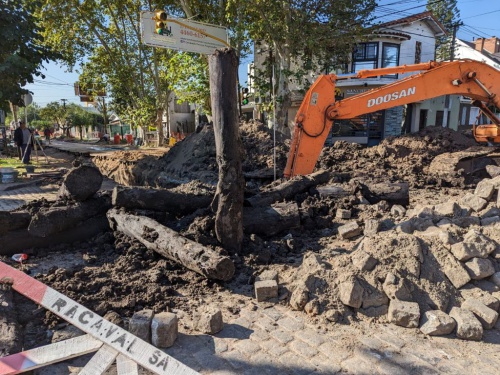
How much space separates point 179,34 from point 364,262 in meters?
9.25

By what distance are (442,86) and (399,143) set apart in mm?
3343

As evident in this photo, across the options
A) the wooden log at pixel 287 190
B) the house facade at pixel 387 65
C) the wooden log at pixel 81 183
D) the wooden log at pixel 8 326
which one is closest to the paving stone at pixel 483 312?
the wooden log at pixel 287 190

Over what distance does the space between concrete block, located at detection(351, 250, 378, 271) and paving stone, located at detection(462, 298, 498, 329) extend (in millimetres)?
859

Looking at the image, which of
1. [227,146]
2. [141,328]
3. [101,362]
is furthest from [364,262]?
[101,362]

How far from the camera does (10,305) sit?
3.30m

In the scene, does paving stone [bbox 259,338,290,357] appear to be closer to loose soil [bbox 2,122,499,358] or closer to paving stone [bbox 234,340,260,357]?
paving stone [bbox 234,340,260,357]

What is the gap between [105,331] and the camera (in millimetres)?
2855

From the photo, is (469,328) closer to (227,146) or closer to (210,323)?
(210,323)

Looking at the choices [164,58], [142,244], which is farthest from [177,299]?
[164,58]

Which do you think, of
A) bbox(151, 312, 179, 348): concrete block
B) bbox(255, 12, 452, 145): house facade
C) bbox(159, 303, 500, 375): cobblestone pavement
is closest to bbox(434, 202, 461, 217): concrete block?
bbox(159, 303, 500, 375): cobblestone pavement

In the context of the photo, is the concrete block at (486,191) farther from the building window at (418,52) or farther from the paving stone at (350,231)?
the building window at (418,52)

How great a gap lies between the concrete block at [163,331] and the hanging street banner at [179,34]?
8897 millimetres

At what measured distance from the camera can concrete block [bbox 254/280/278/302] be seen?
12.3 feet

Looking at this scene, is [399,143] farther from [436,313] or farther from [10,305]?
[10,305]
